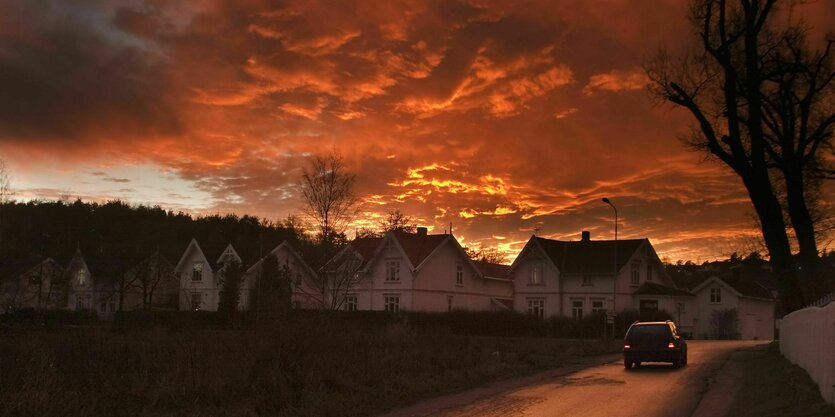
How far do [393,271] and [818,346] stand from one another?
5084 cm

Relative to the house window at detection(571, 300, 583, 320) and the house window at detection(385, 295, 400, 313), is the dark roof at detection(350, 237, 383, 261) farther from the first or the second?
the house window at detection(571, 300, 583, 320)

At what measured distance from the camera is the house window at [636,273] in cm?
6919

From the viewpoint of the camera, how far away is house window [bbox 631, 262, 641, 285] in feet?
227

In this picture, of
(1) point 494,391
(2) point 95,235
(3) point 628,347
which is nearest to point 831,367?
(1) point 494,391

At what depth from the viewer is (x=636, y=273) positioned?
6975 centimetres

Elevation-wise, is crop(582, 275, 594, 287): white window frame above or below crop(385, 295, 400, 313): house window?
above

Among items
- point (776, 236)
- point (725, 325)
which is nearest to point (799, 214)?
point (776, 236)

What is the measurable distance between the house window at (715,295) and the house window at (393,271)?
3283cm

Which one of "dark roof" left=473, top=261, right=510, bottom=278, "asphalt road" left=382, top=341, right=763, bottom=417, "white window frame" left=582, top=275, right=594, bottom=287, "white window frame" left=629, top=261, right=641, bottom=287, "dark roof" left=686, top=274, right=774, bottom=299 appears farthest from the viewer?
"dark roof" left=473, top=261, right=510, bottom=278

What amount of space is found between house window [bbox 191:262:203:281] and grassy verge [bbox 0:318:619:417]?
182 ft


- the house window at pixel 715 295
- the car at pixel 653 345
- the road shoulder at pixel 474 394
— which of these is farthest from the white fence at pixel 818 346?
the house window at pixel 715 295

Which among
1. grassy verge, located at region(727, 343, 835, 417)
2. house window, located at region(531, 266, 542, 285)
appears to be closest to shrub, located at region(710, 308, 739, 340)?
house window, located at region(531, 266, 542, 285)

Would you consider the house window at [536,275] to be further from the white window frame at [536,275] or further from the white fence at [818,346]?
the white fence at [818,346]

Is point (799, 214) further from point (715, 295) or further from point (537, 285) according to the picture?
point (715, 295)
